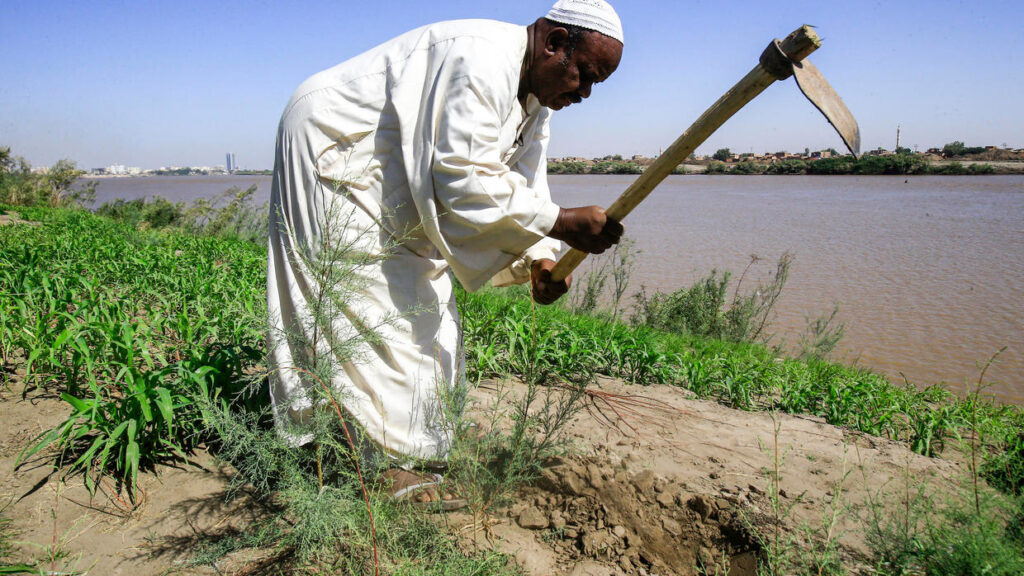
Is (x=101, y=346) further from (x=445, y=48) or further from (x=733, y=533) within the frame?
(x=733, y=533)

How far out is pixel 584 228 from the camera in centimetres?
222

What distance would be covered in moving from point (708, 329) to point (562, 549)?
4308 millimetres

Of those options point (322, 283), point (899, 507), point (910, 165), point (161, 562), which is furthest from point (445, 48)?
point (910, 165)

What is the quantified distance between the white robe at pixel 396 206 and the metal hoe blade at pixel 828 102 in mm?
937

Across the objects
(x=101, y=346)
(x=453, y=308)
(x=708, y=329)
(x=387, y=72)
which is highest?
(x=387, y=72)

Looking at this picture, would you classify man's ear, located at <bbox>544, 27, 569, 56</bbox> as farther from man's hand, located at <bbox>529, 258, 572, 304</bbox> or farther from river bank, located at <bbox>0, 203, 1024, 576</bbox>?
river bank, located at <bbox>0, 203, 1024, 576</bbox>

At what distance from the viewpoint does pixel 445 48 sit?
2084 millimetres

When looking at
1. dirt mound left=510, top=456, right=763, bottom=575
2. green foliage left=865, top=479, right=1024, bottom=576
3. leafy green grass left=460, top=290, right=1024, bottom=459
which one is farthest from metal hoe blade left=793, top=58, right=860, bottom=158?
leafy green grass left=460, top=290, right=1024, bottom=459

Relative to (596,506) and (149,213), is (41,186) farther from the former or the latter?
(596,506)

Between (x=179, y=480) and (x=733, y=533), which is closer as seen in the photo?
(x=733, y=533)

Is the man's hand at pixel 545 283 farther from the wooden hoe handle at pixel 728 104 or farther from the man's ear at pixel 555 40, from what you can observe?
the man's ear at pixel 555 40

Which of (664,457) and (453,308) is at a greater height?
(453,308)

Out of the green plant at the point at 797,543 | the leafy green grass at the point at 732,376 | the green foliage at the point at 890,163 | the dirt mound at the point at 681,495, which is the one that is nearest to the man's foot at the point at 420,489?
the dirt mound at the point at 681,495

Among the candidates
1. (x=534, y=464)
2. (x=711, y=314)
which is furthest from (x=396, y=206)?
(x=711, y=314)
